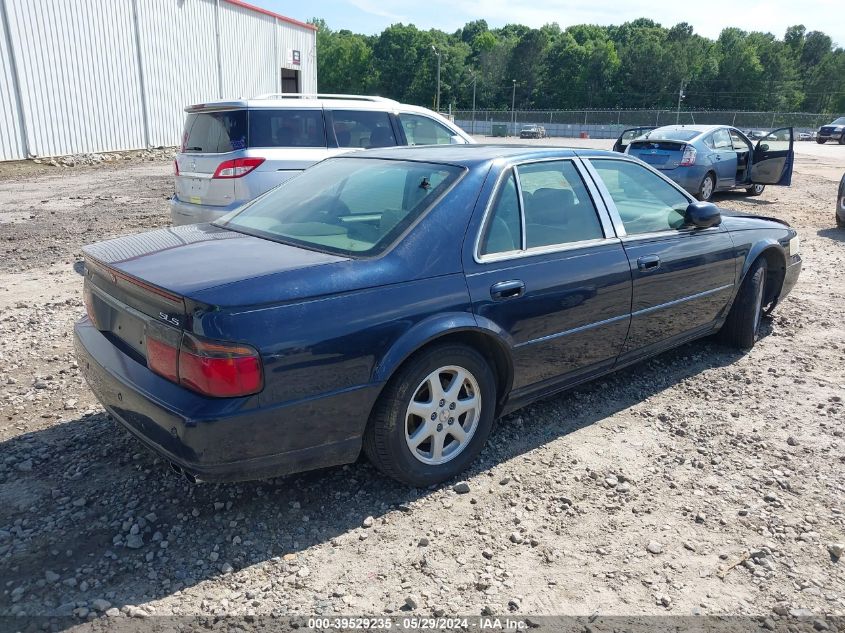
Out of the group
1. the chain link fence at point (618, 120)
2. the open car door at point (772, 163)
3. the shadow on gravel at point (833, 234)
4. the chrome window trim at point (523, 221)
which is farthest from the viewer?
the chain link fence at point (618, 120)

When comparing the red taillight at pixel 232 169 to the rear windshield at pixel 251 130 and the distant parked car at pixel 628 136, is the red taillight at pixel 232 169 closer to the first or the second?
the rear windshield at pixel 251 130

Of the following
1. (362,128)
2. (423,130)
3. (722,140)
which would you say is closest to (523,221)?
(362,128)

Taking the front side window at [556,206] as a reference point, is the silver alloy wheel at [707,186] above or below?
below

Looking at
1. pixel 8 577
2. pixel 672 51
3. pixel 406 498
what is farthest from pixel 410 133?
pixel 672 51

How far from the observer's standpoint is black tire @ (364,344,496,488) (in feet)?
9.80

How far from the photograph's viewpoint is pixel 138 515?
301cm

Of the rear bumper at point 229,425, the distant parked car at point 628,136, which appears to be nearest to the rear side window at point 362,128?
the rear bumper at point 229,425

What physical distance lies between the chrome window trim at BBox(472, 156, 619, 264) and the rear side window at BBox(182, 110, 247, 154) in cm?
451

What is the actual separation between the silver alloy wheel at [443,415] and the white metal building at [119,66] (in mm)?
19851

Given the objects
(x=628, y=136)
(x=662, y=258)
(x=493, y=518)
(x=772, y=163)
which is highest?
(x=628, y=136)

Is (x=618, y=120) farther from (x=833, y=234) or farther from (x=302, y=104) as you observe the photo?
(x=302, y=104)

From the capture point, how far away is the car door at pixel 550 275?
3.35m

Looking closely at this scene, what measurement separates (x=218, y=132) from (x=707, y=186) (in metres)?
9.83

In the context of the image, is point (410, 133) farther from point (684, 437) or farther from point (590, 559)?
point (590, 559)
